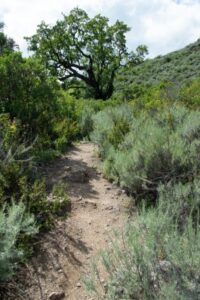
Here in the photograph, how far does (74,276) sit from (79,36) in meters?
22.8

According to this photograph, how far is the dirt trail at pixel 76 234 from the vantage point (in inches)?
156

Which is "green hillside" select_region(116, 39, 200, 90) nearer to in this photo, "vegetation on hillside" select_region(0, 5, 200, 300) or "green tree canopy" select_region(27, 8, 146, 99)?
"green tree canopy" select_region(27, 8, 146, 99)

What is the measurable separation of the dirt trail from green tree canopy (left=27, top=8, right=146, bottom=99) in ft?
61.5

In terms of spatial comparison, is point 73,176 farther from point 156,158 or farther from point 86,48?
point 86,48

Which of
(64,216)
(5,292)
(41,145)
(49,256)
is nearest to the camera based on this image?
(5,292)

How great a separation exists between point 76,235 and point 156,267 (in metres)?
1.70

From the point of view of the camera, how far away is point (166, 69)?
89.4ft

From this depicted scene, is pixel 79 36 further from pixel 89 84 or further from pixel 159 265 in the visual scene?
pixel 159 265

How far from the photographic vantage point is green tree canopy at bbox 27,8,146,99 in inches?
985

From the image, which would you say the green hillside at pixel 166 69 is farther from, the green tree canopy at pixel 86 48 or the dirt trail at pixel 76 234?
the dirt trail at pixel 76 234

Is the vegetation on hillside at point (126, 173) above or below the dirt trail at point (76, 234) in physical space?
above

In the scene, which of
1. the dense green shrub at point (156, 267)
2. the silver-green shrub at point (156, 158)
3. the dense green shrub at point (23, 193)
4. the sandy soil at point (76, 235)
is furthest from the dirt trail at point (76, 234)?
the dense green shrub at point (156, 267)

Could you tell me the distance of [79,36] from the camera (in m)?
25.4

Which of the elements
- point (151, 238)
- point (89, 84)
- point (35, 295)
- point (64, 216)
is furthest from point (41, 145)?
point (89, 84)
